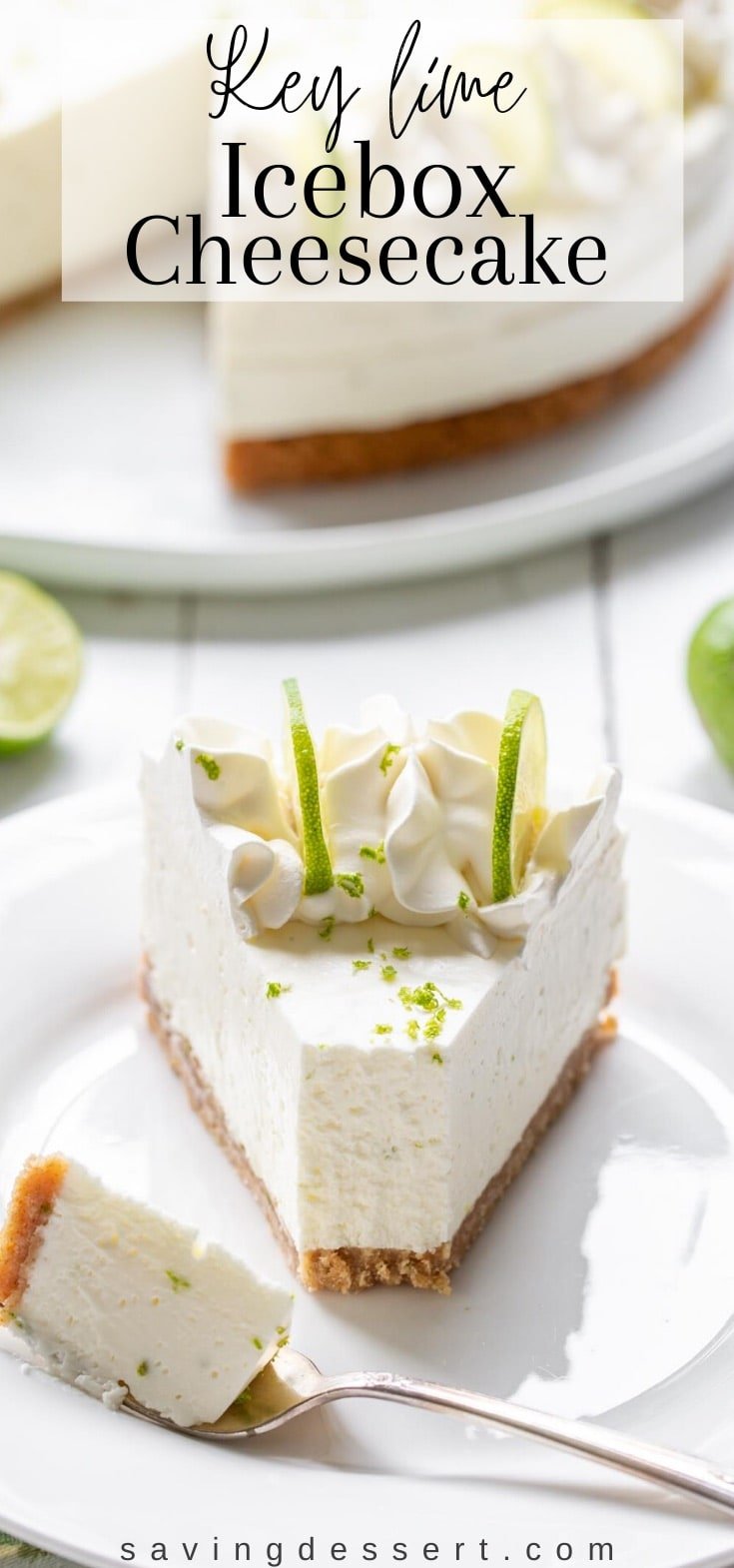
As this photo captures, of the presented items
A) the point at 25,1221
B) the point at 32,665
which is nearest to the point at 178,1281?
the point at 25,1221

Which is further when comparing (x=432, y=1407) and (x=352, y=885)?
(x=352, y=885)

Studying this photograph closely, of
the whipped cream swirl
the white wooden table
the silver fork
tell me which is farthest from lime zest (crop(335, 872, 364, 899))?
the white wooden table

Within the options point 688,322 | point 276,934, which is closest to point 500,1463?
point 276,934

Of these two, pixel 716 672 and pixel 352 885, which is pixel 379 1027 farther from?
pixel 716 672

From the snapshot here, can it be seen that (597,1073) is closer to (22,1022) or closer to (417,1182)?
(417,1182)

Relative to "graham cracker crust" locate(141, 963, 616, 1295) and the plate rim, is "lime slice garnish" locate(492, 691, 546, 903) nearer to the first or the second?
"graham cracker crust" locate(141, 963, 616, 1295)

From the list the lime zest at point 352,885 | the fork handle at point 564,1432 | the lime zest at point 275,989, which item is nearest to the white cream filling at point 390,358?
the lime zest at point 352,885

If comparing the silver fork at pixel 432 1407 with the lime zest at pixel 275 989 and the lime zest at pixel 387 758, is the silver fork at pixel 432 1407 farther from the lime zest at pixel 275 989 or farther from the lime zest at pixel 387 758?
the lime zest at pixel 387 758
